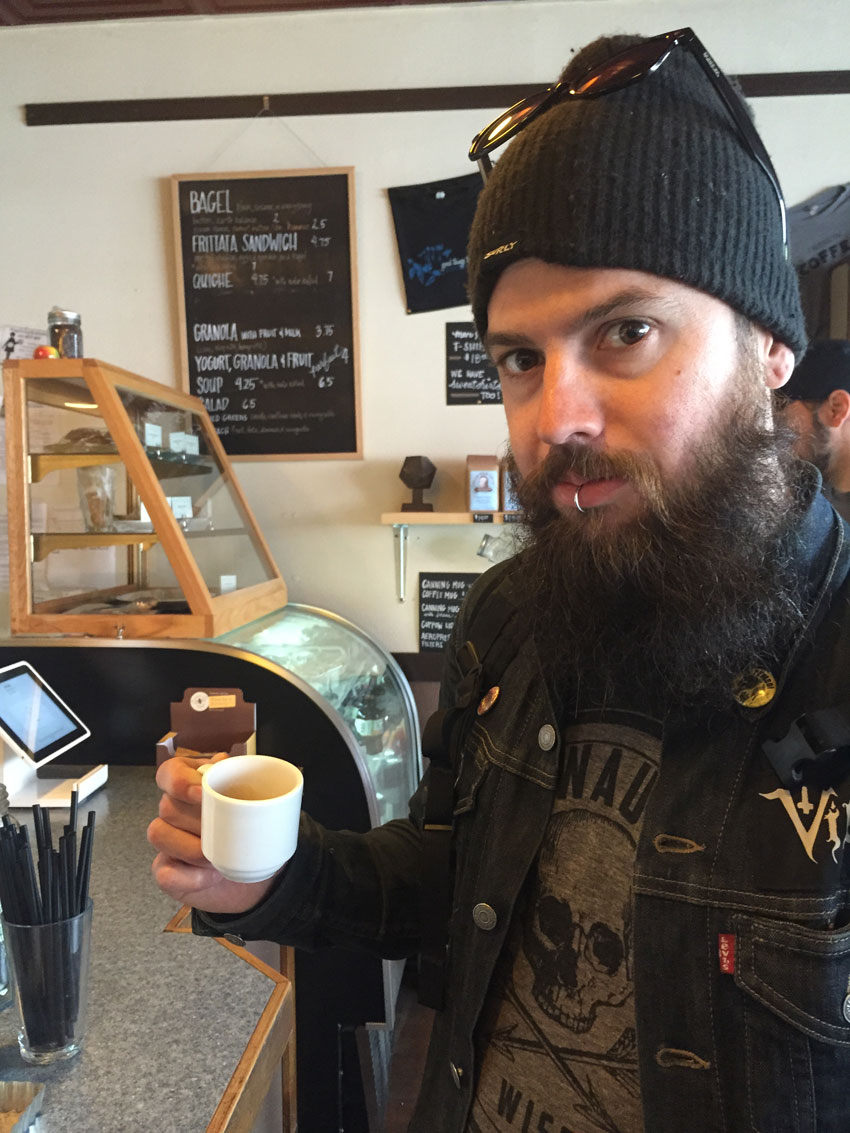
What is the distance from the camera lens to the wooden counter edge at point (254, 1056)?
0.78 meters

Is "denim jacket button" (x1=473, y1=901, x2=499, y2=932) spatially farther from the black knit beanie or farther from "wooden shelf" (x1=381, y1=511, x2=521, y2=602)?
"wooden shelf" (x1=381, y1=511, x2=521, y2=602)

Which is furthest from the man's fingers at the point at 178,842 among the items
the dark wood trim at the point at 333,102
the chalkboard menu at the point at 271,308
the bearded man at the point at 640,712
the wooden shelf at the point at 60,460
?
the dark wood trim at the point at 333,102

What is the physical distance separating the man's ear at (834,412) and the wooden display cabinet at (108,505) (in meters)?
1.63

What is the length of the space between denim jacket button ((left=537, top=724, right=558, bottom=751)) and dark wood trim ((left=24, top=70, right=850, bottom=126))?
228cm

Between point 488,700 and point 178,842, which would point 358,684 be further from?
point 178,842

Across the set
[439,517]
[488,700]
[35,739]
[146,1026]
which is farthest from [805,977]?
[439,517]

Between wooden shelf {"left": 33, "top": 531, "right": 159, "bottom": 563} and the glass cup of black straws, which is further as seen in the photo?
wooden shelf {"left": 33, "top": 531, "right": 159, "bottom": 563}

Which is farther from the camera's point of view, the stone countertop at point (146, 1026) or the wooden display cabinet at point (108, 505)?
the wooden display cabinet at point (108, 505)

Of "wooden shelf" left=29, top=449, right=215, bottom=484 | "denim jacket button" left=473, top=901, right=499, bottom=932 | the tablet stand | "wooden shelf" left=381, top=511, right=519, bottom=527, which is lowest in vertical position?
the tablet stand

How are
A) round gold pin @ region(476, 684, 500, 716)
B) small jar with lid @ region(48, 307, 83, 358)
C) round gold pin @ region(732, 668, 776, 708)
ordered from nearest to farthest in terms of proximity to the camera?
round gold pin @ region(732, 668, 776, 708), round gold pin @ region(476, 684, 500, 716), small jar with lid @ region(48, 307, 83, 358)

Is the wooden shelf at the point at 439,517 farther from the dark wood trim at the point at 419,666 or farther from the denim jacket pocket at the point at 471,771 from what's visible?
the denim jacket pocket at the point at 471,771

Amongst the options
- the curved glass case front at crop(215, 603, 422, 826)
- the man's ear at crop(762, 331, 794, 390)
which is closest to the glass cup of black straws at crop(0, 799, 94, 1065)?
the curved glass case front at crop(215, 603, 422, 826)

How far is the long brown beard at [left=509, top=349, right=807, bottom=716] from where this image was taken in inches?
29.0

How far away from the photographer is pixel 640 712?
790mm
